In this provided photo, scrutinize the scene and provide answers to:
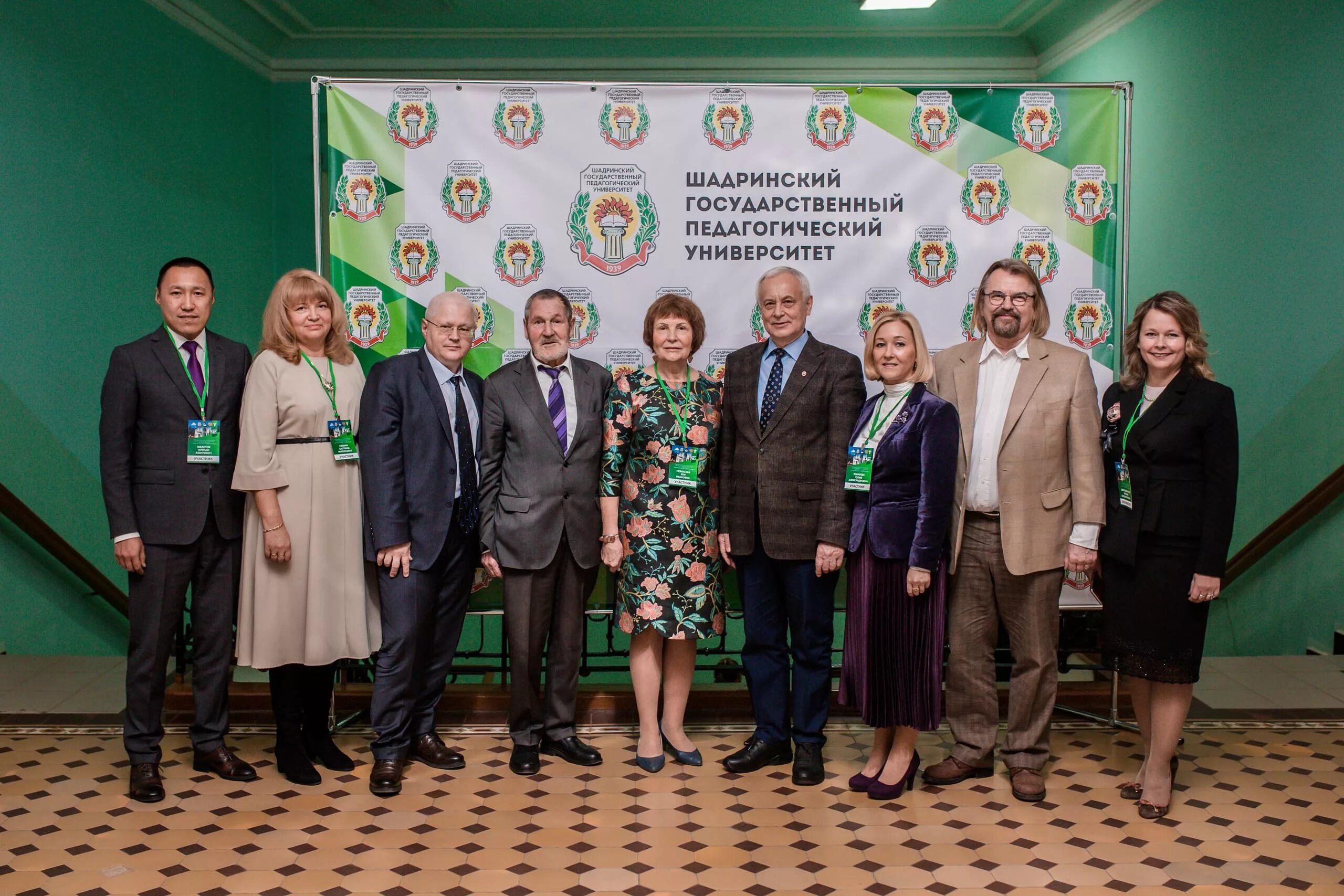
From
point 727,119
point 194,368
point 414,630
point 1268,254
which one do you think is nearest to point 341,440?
point 194,368

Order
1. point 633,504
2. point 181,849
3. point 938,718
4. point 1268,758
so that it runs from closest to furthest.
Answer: point 181,849 → point 938,718 → point 633,504 → point 1268,758

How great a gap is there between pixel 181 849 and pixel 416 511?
1.23 m

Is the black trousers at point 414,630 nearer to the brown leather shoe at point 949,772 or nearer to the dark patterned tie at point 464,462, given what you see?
the dark patterned tie at point 464,462

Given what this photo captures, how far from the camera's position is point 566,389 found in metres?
3.80

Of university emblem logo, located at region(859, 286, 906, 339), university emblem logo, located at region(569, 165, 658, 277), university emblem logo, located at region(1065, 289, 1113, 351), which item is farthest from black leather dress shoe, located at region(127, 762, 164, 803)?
university emblem logo, located at region(1065, 289, 1113, 351)

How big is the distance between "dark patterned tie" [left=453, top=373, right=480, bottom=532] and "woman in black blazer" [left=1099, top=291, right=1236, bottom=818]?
213cm

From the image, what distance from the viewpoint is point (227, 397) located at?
3629mm

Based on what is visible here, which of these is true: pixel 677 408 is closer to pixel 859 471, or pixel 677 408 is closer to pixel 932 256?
pixel 859 471

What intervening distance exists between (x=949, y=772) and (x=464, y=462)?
6.53 ft

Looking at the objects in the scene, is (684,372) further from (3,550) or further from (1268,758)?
(3,550)

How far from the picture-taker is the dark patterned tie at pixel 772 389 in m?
3.71

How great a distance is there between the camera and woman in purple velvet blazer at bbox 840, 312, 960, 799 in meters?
3.43

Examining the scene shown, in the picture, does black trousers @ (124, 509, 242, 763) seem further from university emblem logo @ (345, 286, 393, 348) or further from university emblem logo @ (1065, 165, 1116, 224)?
university emblem logo @ (1065, 165, 1116, 224)

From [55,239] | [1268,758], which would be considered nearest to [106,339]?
[55,239]
